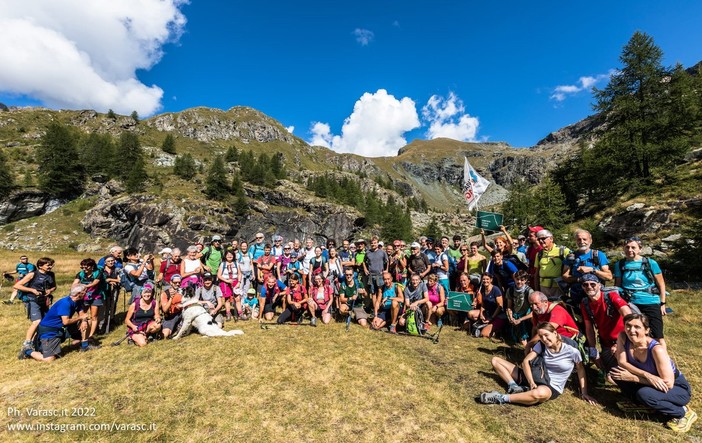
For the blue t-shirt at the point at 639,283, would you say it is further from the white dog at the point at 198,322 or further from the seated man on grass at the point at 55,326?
the seated man on grass at the point at 55,326

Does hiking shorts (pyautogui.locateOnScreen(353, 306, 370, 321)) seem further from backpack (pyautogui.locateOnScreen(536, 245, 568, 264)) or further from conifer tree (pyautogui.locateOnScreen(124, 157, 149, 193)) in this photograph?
conifer tree (pyautogui.locateOnScreen(124, 157, 149, 193))

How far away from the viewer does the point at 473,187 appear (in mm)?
11719

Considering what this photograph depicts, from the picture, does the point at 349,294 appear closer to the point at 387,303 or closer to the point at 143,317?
the point at 387,303

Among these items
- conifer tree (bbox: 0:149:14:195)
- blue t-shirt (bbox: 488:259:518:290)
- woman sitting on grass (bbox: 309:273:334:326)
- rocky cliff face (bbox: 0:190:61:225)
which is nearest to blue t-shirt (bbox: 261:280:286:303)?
woman sitting on grass (bbox: 309:273:334:326)

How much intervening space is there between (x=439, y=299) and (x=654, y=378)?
19.8 ft

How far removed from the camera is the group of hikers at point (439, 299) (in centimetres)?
541

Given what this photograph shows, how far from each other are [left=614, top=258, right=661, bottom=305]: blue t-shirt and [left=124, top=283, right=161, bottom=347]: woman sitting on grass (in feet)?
41.0

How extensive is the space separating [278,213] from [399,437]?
8462 cm

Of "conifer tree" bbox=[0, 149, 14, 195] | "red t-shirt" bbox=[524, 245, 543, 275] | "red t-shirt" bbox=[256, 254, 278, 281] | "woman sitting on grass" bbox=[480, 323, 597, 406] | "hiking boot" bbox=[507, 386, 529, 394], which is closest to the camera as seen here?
"woman sitting on grass" bbox=[480, 323, 597, 406]

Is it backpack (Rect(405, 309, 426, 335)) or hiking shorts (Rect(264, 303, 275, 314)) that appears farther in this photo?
hiking shorts (Rect(264, 303, 275, 314))

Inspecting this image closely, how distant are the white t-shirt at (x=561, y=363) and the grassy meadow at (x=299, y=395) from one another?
0.42 m

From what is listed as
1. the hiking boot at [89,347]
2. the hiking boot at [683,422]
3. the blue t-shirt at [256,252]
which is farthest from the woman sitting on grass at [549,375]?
the hiking boot at [89,347]

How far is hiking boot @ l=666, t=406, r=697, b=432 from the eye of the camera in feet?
14.9

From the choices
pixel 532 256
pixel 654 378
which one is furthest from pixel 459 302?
pixel 654 378
